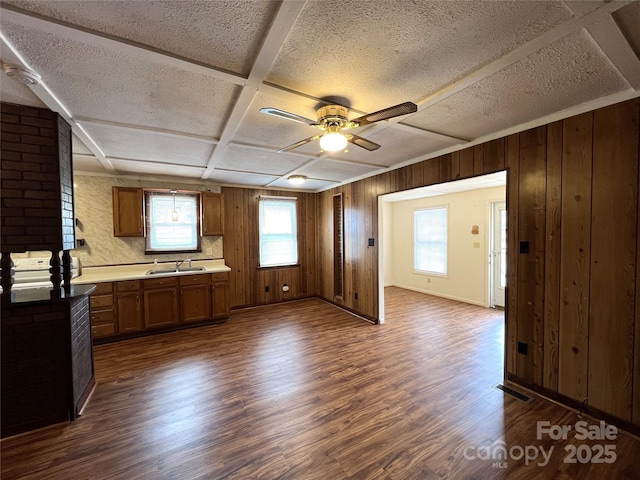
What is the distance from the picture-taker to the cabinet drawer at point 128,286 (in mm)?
3803

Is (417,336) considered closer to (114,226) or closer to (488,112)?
(488,112)

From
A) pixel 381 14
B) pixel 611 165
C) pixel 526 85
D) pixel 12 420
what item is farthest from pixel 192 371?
pixel 611 165

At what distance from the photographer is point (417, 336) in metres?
3.87

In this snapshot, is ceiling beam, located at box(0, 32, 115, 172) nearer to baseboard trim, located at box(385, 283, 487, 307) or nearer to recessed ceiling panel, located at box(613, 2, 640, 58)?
recessed ceiling panel, located at box(613, 2, 640, 58)

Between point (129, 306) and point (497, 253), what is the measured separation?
6.53 metres

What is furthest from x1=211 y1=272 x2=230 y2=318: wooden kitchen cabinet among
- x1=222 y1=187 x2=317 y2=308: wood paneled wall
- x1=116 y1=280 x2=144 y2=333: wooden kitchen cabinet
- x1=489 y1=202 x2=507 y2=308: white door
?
x1=489 y1=202 x2=507 y2=308: white door

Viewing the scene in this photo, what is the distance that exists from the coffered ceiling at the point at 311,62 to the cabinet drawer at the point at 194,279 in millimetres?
2294

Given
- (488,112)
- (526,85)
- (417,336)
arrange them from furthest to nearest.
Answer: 1. (417,336)
2. (488,112)
3. (526,85)

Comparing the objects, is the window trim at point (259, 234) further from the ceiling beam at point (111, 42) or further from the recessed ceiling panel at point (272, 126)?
the ceiling beam at point (111, 42)

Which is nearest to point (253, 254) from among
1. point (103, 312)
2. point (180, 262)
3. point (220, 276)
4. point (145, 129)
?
point (220, 276)

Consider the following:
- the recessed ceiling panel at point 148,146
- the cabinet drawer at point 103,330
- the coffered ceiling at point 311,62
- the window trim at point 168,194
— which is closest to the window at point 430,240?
the coffered ceiling at point 311,62

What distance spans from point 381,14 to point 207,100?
1.35 metres

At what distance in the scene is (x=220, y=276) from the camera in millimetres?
4551

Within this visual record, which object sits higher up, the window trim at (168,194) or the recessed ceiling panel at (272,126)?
the recessed ceiling panel at (272,126)
